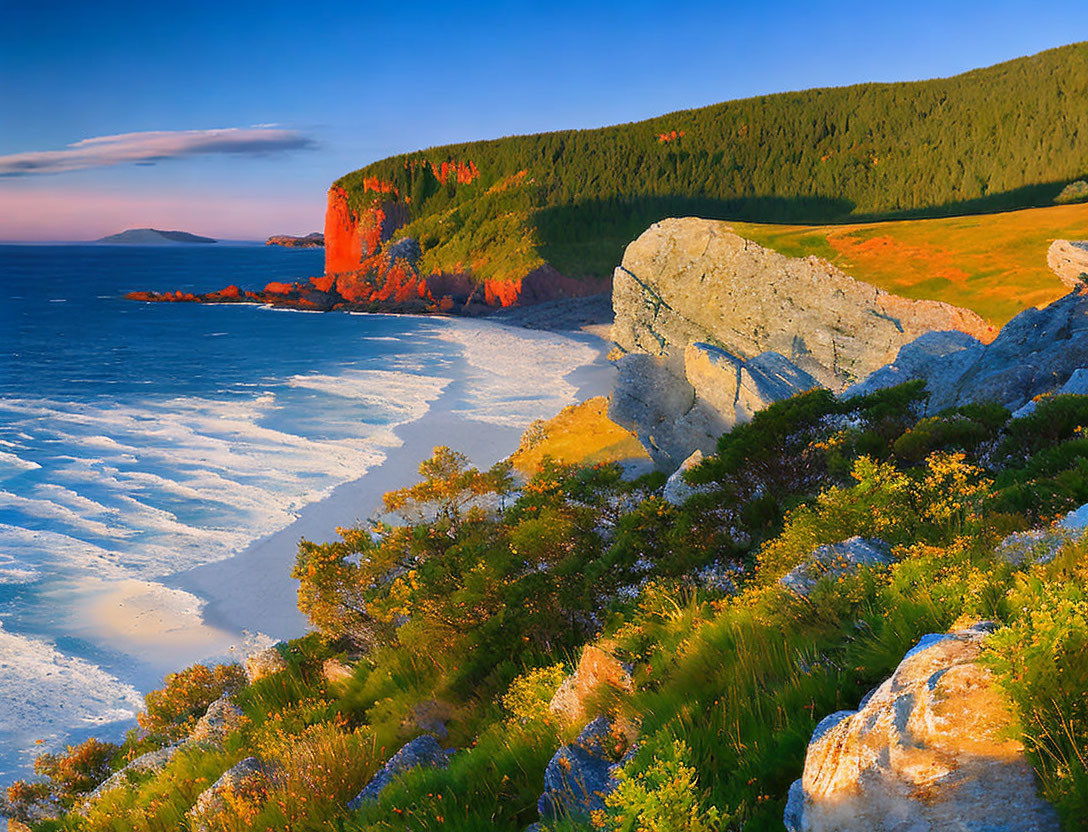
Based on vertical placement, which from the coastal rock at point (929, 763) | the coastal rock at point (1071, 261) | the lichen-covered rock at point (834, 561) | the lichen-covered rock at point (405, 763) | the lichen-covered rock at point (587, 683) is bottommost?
the lichen-covered rock at point (405, 763)

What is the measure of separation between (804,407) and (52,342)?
7779cm

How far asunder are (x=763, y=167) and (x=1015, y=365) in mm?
119080

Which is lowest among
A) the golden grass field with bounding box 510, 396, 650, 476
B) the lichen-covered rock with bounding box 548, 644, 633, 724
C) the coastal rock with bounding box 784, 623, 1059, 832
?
the golden grass field with bounding box 510, 396, 650, 476

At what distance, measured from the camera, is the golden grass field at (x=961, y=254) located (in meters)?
29.1

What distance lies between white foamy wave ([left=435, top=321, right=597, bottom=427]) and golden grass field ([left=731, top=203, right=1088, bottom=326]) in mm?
16522

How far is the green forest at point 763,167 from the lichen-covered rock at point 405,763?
323ft

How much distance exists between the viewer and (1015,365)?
537 inches

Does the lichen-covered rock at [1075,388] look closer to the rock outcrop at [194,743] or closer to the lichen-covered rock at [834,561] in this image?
the lichen-covered rock at [834,561]

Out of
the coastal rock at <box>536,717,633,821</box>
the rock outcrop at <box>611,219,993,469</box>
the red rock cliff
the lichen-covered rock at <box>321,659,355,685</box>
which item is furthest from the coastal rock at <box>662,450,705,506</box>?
the red rock cliff

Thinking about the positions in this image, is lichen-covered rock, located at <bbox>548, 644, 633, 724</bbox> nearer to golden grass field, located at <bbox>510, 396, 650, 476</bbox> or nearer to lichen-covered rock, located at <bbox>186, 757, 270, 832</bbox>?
lichen-covered rock, located at <bbox>186, 757, 270, 832</bbox>

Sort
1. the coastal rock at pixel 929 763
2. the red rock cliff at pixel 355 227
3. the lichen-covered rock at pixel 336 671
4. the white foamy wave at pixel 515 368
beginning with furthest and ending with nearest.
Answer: the red rock cliff at pixel 355 227 → the white foamy wave at pixel 515 368 → the lichen-covered rock at pixel 336 671 → the coastal rock at pixel 929 763

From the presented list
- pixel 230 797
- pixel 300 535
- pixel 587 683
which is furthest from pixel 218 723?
pixel 300 535

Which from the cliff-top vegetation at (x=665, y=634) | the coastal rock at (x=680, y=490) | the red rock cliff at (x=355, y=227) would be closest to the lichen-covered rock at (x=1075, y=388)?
the cliff-top vegetation at (x=665, y=634)

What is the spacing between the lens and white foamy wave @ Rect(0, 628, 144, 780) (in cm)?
1313
